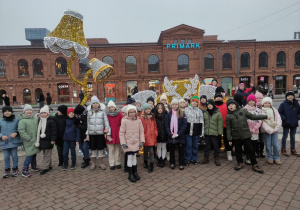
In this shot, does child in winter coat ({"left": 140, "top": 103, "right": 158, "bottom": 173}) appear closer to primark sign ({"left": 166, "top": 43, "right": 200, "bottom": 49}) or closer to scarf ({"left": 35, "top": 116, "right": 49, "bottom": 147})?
scarf ({"left": 35, "top": 116, "right": 49, "bottom": 147})

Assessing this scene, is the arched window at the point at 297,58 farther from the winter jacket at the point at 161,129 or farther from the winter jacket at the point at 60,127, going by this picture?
the winter jacket at the point at 60,127

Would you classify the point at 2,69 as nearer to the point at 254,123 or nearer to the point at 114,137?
the point at 114,137

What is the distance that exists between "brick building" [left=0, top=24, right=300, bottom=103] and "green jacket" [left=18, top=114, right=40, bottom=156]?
24957mm

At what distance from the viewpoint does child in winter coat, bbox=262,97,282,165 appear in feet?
16.1

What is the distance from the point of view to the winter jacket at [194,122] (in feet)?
16.8

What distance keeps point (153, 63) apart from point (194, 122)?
25.7m

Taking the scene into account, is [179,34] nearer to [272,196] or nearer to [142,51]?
[142,51]

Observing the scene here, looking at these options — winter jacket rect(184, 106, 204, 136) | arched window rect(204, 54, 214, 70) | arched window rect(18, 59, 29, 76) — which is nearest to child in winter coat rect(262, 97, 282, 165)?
winter jacket rect(184, 106, 204, 136)

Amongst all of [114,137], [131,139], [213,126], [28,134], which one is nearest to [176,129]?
[213,126]

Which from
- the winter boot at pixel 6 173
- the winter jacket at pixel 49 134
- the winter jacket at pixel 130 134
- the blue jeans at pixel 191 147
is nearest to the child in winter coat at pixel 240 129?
the blue jeans at pixel 191 147

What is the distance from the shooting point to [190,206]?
3.32 meters

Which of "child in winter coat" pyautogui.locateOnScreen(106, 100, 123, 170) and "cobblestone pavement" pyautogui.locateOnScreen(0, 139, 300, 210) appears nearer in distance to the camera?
"cobblestone pavement" pyautogui.locateOnScreen(0, 139, 300, 210)

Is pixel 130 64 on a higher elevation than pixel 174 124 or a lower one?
higher

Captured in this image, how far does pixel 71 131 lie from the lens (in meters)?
5.11
